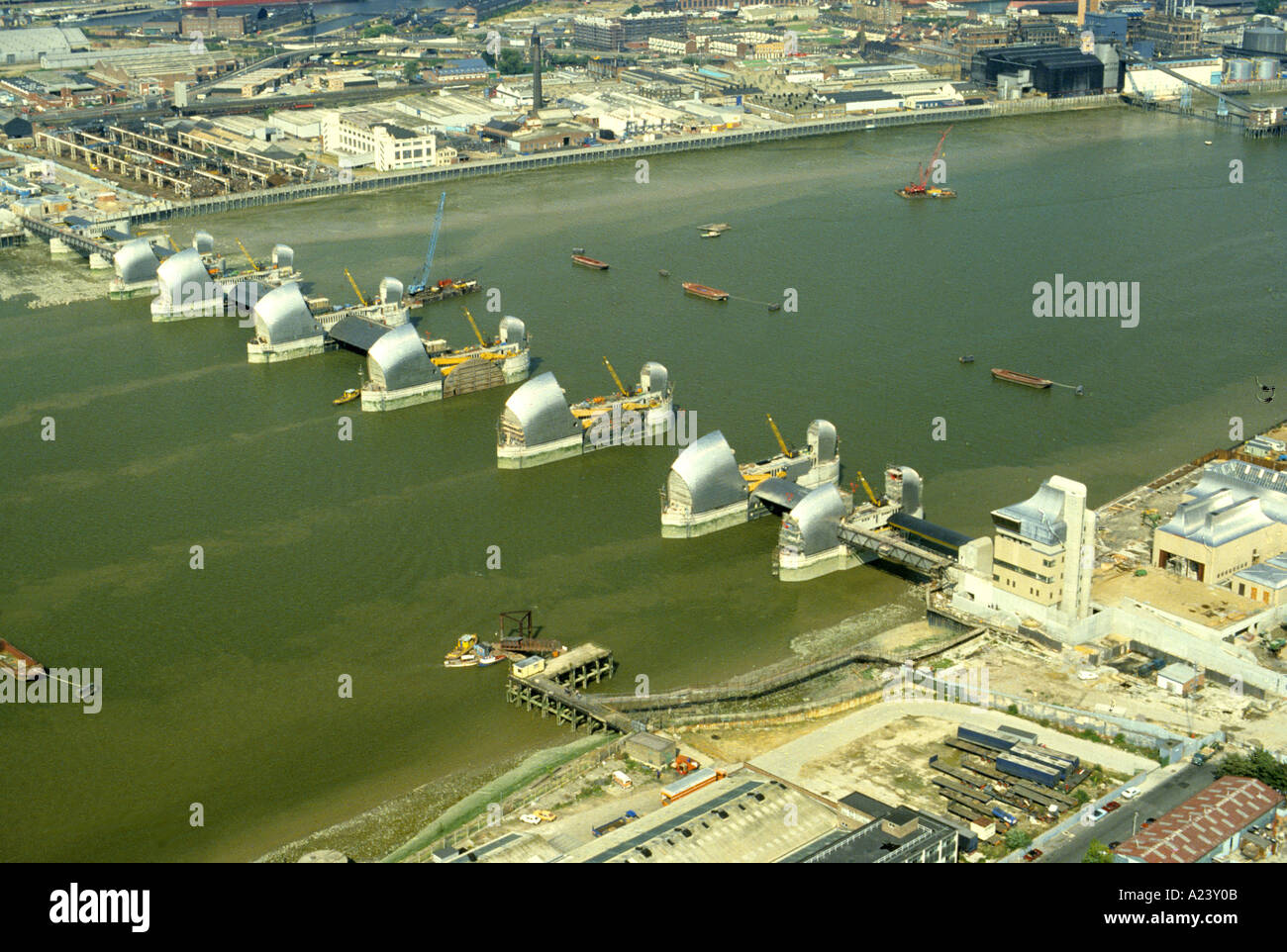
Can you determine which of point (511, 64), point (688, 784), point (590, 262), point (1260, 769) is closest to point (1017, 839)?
point (1260, 769)

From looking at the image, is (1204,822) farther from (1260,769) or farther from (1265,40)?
(1265,40)

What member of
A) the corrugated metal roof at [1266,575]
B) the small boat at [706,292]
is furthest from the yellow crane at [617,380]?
the corrugated metal roof at [1266,575]

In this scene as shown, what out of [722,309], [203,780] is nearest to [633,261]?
[722,309]

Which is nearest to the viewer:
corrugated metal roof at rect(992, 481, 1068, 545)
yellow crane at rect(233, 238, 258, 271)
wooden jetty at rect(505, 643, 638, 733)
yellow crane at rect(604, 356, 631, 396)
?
wooden jetty at rect(505, 643, 638, 733)

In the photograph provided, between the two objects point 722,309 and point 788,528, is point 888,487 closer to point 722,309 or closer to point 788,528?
point 788,528

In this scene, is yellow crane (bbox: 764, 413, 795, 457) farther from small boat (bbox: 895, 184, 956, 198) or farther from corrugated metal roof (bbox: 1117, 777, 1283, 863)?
small boat (bbox: 895, 184, 956, 198)

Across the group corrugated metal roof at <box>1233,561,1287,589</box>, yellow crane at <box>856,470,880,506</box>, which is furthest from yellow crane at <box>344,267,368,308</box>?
corrugated metal roof at <box>1233,561,1287,589</box>

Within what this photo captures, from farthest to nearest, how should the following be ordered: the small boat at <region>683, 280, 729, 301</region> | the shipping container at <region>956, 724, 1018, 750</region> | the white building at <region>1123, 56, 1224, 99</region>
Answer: the white building at <region>1123, 56, 1224, 99</region>, the small boat at <region>683, 280, 729, 301</region>, the shipping container at <region>956, 724, 1018, 750</region>
